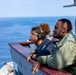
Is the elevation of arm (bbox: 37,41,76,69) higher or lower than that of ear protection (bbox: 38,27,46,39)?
lower

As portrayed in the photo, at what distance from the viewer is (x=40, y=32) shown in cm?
273

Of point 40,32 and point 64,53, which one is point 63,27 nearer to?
point 64,53

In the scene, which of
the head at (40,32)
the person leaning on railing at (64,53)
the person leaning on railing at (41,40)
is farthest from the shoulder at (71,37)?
the head at (40,32)

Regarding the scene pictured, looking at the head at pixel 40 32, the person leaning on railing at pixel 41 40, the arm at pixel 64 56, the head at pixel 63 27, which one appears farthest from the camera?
the head at pixel 40 32

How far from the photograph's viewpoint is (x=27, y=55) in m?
2.87

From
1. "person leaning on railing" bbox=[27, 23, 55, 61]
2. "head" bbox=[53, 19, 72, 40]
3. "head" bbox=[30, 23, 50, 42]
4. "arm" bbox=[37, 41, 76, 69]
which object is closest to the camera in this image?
"arm" bbox=[37, 41, 76, 69]

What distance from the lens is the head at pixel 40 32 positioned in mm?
2719

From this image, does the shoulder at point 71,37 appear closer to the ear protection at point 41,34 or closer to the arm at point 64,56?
the arm at point 64,56

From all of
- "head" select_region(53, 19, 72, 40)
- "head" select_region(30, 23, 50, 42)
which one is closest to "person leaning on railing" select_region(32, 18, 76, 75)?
"head" select_region(53, 19, 72, 40)

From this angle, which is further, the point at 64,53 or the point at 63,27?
the point at 63,27

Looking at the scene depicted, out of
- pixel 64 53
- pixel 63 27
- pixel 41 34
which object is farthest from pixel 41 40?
pixel 64 53

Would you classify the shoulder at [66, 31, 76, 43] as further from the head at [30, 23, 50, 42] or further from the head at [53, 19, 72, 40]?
the head at [30, 23, 50, 42]

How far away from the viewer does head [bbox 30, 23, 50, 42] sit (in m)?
2.72

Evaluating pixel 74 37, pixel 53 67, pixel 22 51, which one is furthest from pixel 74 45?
pixel 22 51
